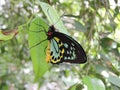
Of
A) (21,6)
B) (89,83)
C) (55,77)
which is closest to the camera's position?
(89,83)

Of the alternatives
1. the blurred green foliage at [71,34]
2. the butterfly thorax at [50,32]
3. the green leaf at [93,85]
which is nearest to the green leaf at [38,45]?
the butterfly thorax at [50,32]

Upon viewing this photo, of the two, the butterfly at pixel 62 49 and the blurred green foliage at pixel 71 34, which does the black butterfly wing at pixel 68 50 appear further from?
the blurred green foliage at pixel 71 34

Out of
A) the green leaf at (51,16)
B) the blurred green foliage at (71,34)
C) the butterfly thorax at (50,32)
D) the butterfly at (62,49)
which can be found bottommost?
the blurred green foliage at (71,34)

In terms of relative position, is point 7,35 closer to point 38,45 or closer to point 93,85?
point 38,45

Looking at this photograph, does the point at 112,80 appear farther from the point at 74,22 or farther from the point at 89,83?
the point at 74,22

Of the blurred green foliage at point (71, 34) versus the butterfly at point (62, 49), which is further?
the blurred green foliage at point (71, 34)

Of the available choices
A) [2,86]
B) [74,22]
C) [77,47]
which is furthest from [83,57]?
[2,86]

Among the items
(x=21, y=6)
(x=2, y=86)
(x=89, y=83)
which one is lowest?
(x=2, y=86)

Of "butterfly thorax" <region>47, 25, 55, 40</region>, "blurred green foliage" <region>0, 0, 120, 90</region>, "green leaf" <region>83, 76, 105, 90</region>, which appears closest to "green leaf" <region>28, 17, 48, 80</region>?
"butterfly thorax" <region>47, 25, 55, 40</region>
